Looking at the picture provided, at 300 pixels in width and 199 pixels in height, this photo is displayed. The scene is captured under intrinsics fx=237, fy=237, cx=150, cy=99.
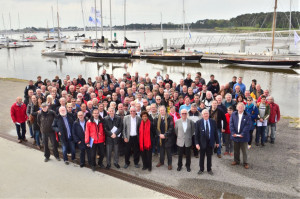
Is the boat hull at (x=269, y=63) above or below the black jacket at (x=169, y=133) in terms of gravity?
above

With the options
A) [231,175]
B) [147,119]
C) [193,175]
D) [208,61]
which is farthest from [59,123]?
[208,61]

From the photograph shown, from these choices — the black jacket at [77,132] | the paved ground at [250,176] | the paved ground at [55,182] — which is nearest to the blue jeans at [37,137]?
the paved ground at [55,182]

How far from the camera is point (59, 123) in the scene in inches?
244

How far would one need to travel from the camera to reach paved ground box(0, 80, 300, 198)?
5.12 m

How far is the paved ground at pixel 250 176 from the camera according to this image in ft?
16.8

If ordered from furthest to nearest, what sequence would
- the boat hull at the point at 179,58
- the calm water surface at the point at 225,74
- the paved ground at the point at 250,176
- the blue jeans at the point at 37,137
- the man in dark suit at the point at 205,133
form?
the boat hull at the point at 179,58 → the calm water surface at the point at 225,74 → the blue jeans at the point at 37,137 → the man in dark suit at the point at 205,133 → the paved ground at the point at 250,176

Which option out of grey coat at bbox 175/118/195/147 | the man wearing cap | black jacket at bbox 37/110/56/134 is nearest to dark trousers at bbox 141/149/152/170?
grey coat at bbox 175/118/195/147

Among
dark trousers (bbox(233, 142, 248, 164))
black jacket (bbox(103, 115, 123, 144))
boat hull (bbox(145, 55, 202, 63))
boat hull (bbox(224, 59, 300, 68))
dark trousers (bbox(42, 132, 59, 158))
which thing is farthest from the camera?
boat hull (bbox(145, 55, 202, 63))

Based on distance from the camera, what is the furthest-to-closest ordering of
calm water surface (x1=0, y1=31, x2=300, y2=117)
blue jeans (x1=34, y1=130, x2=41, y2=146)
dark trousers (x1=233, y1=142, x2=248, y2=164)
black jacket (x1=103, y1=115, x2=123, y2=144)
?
1. calm water surface (x1=0, y1=31, x2=300, y2=117)
2. blue jeans (x1=34, y1=130, x2=41, y2=146)
3. dark trousers (x1=233, y1=142, x2=248, y2=164)
4. black jacket (x1=103, y1=115, x2=123, y2=144)

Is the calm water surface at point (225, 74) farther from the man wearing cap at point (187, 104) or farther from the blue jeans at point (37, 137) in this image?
the blue jeans at point (37, 137)

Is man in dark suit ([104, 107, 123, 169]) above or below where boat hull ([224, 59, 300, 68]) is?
below

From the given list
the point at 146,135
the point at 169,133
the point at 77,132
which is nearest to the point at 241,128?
the point at 169,133

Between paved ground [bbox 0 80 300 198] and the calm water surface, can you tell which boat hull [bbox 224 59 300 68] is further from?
paved ground [bbox 0 80 300 198]

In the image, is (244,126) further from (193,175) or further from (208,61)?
(208,61)
